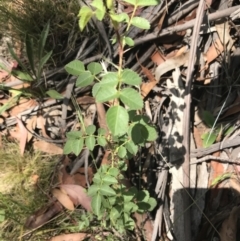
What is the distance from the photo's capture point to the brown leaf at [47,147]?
2.01m

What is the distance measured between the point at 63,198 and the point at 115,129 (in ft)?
3.00

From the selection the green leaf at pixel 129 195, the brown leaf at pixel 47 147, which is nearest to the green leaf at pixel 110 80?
the green leaf at pixel 129 195

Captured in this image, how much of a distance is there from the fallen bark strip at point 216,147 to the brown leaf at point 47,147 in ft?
2.14

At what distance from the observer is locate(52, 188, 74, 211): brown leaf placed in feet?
6.24

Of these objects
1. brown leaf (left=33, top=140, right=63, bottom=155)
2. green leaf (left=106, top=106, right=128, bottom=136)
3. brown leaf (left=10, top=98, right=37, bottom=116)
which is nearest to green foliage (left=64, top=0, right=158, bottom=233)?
green leaf (left=106, top=106, right=128, bottom=136)

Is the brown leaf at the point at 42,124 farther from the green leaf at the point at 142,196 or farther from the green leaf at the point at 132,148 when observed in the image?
the green leaf at the point at 132,148

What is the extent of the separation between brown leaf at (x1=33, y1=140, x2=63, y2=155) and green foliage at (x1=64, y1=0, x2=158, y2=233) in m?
0.26

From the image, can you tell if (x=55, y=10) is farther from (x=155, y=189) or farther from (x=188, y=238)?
(x=188, y=238)

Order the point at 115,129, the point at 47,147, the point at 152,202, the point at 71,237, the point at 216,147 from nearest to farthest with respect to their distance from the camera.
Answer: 1. the point at 115,129
2. the point at 152,202
3. the point at 216,147
4. the point at 71,237
5. the point at 47,147

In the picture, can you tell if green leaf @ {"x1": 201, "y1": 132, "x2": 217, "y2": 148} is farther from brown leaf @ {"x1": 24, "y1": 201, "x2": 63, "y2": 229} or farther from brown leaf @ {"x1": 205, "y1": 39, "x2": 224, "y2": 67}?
brown leaf @ {"x1": 24, "y1": 201, "x2": 63, "y2": 229}

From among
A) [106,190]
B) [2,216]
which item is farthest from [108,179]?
[2,216]

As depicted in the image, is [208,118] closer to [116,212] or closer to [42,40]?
[116,212]

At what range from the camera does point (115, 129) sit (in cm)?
111

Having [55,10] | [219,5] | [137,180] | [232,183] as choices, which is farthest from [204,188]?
[55,10]
